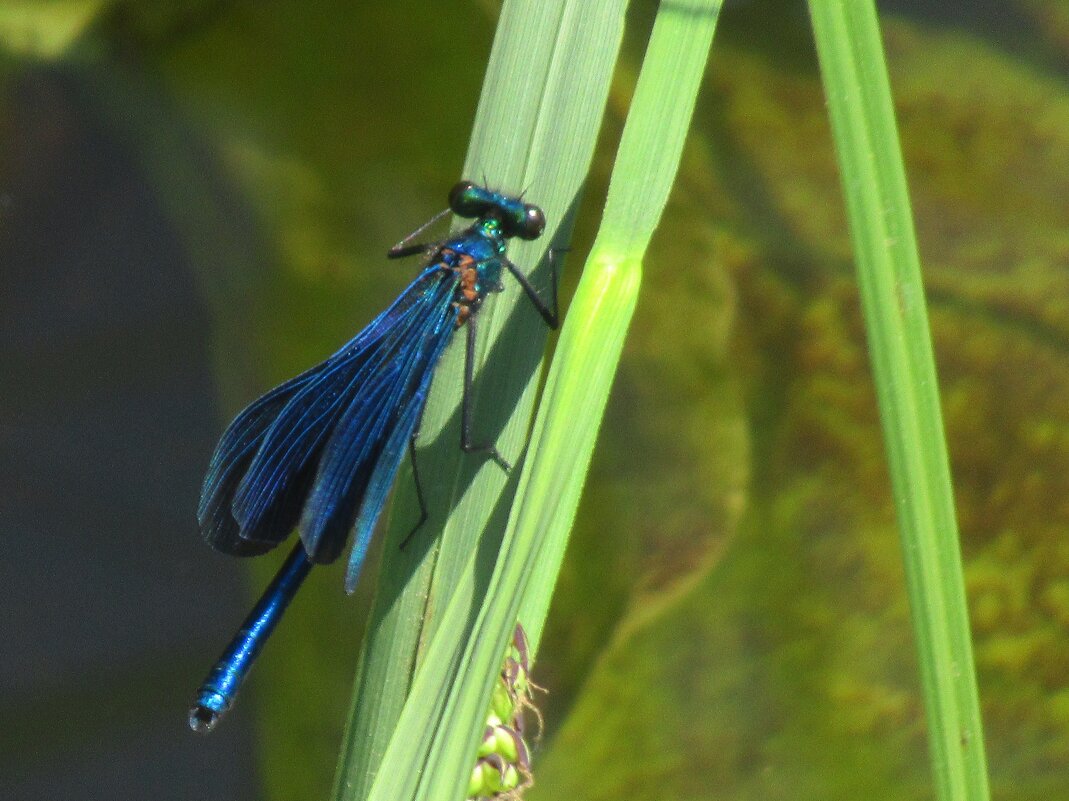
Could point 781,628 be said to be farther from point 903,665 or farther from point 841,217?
point 841,217

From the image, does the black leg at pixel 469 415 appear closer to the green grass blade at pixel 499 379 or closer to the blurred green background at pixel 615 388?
the green grass blade at pixel 499 379

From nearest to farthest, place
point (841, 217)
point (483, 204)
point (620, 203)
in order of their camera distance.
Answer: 1. point (620, 203)
2. point (483, 204)
3. point (841, 217)

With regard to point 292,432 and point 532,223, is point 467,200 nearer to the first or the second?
point 532,223

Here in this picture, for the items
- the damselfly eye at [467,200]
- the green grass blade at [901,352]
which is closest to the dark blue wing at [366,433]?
the damselfly eye at [467,200]

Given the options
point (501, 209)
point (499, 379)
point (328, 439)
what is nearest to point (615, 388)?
point (328, 439)

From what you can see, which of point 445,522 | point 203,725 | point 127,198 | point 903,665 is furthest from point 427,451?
point 127,198

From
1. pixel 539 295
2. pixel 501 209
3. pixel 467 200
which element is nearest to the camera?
pixel 539 295

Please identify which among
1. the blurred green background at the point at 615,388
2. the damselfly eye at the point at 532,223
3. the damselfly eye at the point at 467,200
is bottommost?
the blurred green background at the point at 615,388

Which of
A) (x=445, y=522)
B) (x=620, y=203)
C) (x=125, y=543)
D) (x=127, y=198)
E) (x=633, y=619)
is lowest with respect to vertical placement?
(x=125, y=543)
